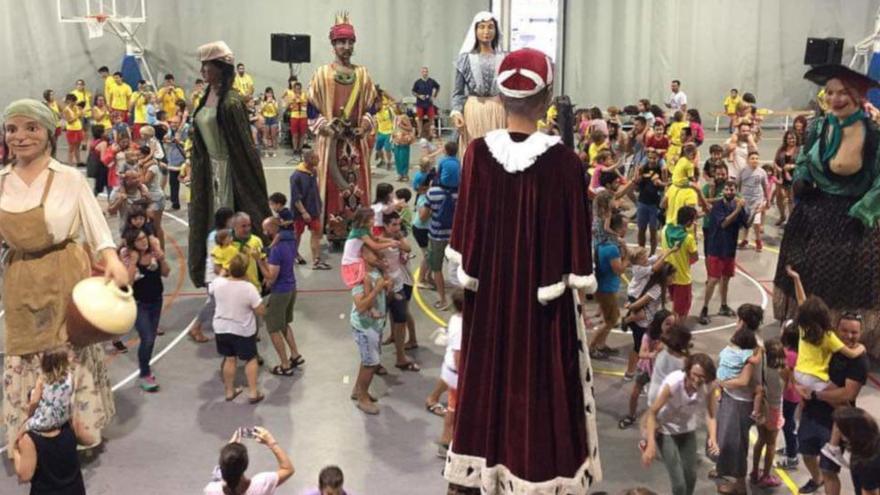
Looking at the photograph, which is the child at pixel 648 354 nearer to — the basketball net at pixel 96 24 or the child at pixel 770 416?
the child at pixel 770 416

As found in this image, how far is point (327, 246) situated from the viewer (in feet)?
39.4

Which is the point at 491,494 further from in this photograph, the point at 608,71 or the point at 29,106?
the point at 608,71

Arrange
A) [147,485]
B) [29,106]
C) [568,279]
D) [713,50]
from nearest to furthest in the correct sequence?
[568,279] < [29,106] < [147,485] < [713,50]

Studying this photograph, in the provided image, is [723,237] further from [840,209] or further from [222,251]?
[222,251]

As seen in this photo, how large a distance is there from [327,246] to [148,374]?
452cm

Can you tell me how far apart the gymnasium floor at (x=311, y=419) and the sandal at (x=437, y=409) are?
0.06 metres

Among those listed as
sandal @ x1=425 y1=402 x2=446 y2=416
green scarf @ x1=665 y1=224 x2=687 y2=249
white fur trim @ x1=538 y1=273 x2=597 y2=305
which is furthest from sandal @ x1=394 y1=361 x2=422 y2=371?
white fur trim @ x1=538 y1=273 x2=597 y2=305

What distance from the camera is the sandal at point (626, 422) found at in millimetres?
7039

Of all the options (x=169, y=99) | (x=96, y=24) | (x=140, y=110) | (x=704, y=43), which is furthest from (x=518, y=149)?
(x=704, y=43)

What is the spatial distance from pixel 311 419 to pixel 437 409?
3.10ft

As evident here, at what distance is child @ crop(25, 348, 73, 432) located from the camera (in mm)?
4875

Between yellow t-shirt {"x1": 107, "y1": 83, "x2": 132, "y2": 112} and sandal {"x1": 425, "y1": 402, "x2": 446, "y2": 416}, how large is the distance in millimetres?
15893

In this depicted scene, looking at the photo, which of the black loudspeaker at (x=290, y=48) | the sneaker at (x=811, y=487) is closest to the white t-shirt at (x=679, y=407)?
the sneaker at (x=811, y=487)

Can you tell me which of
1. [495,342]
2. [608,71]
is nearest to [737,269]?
[495,342]
